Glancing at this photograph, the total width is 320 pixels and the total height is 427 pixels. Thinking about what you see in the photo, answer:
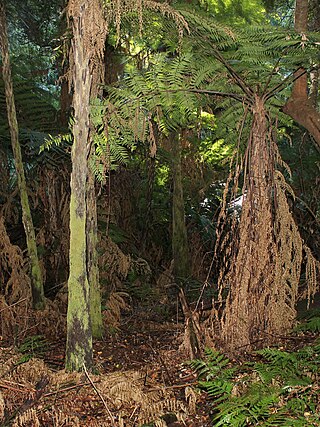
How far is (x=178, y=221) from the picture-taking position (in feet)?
21.8

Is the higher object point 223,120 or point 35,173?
point 223,120

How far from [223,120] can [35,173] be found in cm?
265

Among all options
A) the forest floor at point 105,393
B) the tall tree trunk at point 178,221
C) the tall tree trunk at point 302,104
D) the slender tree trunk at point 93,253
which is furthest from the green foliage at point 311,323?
the tall tree trunk at point 178,221

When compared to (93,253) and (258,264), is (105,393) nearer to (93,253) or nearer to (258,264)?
(93,253)

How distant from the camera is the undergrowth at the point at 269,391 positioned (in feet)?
7.50

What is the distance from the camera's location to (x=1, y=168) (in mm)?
5984

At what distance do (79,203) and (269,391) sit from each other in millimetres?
1436

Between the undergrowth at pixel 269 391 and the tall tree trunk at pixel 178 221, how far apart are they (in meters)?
3.45

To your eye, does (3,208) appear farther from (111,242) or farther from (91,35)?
(91,35)

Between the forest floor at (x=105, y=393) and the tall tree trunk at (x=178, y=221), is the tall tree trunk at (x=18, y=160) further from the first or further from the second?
the tall tree trunk at (x=178, y=221)

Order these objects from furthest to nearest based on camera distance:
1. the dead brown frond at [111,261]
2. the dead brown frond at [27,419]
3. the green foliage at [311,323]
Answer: the dead brown frond at [111,261] < the green foliage at [311,323] < the dead brown frond at [27,419]

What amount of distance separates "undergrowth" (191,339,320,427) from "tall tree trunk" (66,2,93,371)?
2.33 ft

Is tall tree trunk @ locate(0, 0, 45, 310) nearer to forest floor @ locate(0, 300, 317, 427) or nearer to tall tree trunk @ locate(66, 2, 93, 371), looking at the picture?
forest floor @ locate(0, 300, 317, 427)

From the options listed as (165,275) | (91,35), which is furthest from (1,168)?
(91,35)
